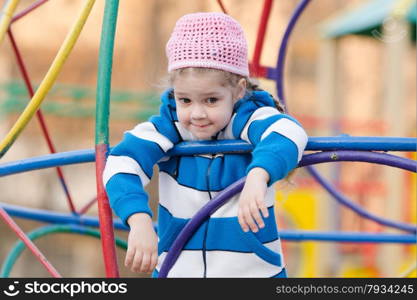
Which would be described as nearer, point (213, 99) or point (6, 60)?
point (213, 99)

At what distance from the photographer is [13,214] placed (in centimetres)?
183

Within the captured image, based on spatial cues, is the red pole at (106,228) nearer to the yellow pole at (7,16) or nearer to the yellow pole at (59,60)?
the yellow pole at (59,60)

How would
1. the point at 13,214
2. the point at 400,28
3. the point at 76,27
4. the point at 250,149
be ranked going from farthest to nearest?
the point at 400,28
the point at 13,214
the point at 76,27
the point at 250,149

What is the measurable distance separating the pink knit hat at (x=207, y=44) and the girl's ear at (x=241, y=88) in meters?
0.01

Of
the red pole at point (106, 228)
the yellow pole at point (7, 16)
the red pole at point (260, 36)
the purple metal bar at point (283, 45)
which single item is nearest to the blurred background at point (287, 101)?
the purple metal bar at point (283, 45)

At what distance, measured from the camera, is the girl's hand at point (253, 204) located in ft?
3.23

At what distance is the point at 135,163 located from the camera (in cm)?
116

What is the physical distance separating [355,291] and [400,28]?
366 cm

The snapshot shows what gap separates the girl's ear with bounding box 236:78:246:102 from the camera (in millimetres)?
1210

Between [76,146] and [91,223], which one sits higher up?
[76,146]

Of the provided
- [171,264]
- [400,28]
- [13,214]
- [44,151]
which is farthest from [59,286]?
[44,151]

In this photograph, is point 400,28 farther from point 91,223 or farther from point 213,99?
point 213,99

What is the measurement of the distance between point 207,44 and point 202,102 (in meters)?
0.09

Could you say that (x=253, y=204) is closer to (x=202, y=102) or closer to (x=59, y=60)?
(x=202, y=102)
